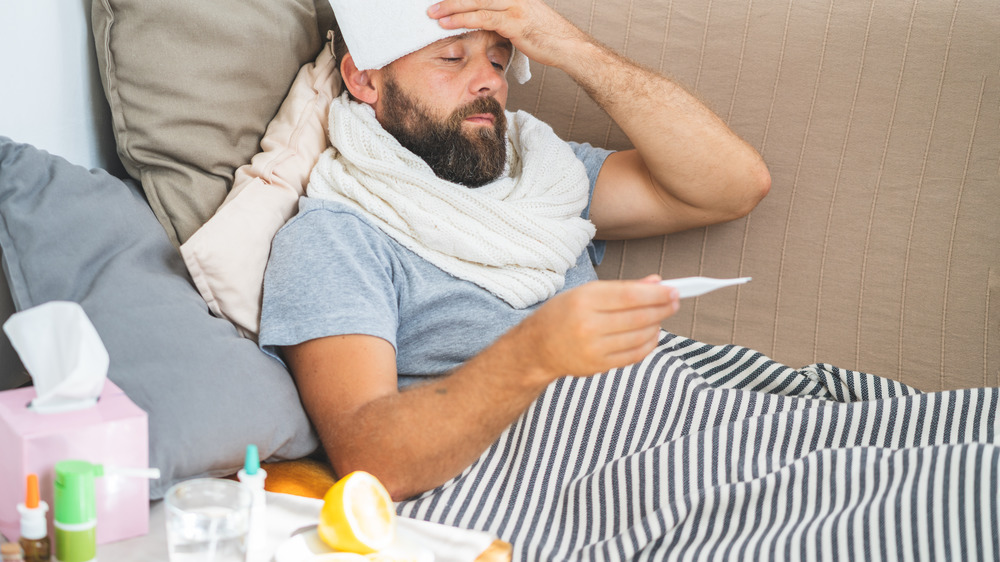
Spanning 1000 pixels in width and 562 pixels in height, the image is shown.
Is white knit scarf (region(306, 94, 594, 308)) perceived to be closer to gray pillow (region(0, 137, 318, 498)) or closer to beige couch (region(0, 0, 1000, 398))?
beige couch (region(0, 0, 1000, 398))

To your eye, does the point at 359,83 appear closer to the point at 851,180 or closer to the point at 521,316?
the point at 521,316

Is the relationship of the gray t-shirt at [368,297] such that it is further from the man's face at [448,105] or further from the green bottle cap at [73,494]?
the green bottle cap at [73,494]

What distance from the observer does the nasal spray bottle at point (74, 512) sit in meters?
0.76

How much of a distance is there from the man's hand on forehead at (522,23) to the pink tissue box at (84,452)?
0.81 metres

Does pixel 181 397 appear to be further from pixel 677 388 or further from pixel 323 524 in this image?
pixel 677 388

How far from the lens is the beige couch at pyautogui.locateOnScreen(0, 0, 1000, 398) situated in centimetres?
133

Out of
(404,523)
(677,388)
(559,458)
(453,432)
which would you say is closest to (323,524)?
(404,523)

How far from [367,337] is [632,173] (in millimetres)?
705

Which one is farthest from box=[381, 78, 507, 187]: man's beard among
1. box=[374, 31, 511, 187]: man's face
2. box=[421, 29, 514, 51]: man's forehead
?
box=[421, 29, 514, 51]: man's forehead

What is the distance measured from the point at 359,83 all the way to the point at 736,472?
901 millimetres

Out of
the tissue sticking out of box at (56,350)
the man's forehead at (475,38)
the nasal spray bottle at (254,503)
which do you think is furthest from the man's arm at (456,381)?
the man's forehead at (475,38)

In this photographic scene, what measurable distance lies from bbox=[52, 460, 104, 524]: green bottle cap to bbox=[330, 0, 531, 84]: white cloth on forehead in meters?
0.82

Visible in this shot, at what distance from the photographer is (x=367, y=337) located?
113 cm

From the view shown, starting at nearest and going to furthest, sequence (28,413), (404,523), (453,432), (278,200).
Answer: (28,413) < (404,523) < (453,432) < (278,200)
